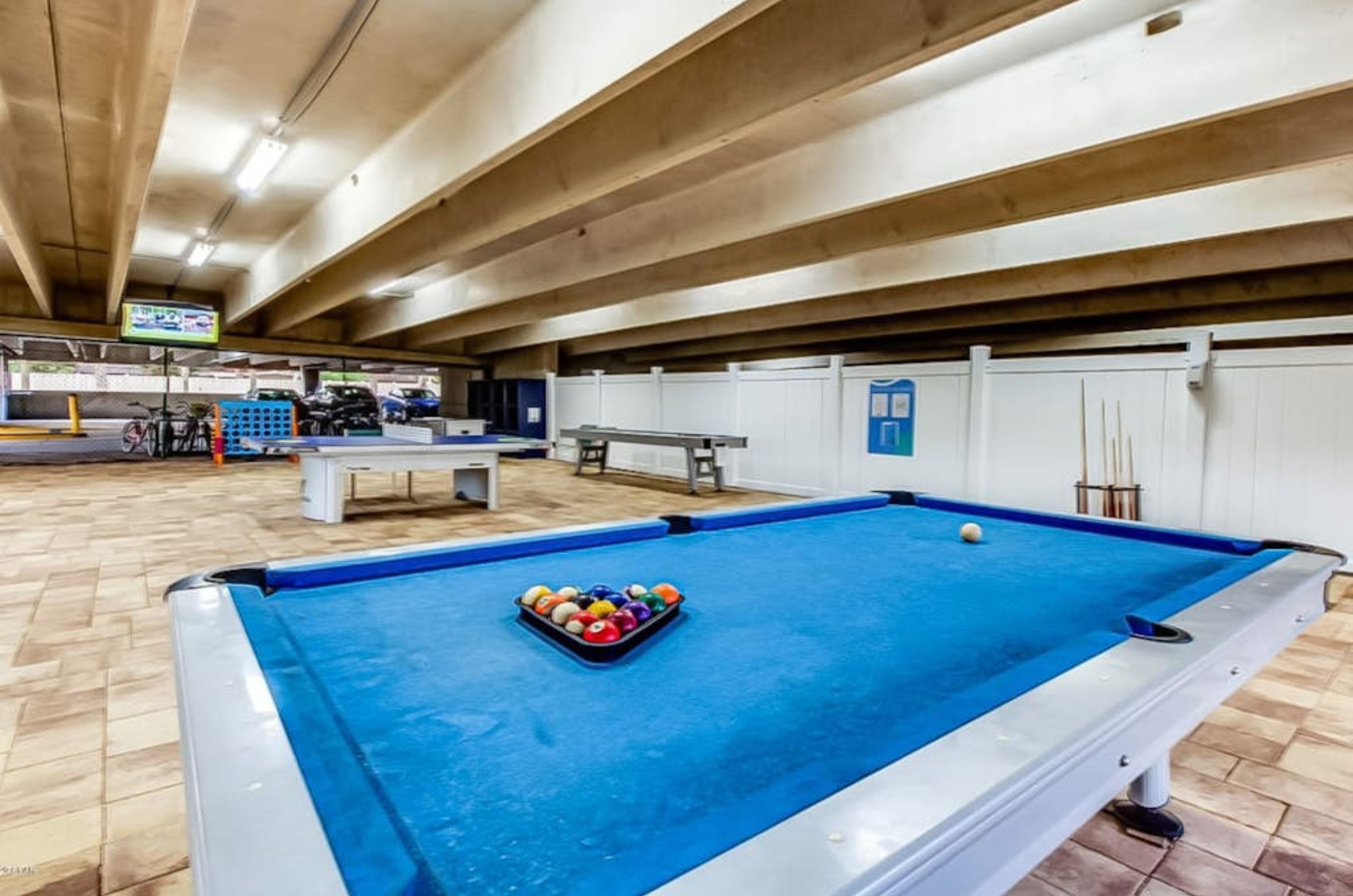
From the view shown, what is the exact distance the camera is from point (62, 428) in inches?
726

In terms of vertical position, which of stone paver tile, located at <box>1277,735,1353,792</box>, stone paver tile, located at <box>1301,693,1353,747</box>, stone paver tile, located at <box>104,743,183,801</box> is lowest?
stone paver tile, located at <box>104,743,183,801</box>

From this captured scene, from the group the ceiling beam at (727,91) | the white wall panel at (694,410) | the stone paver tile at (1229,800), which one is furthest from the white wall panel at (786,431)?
the stone paver tile at (1229,800)

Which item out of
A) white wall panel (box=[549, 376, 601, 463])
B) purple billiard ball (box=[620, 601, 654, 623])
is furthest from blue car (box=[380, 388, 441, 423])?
purple billiard ball (box=[620, 601, 654, 623])

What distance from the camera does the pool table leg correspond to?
5.62 feet

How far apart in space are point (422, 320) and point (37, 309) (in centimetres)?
570

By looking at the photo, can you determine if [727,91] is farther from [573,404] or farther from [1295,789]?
[573,404]

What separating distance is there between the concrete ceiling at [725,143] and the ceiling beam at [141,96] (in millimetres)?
24

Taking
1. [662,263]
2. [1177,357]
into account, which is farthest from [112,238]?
[1177,357]

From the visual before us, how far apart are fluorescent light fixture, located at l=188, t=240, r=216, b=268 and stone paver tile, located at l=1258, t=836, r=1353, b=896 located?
8679mm

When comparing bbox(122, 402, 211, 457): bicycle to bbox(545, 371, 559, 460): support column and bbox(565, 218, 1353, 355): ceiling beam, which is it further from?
bbox(565, 218, 1353, 355): ceiling beam

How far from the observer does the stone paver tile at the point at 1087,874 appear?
1.51 m

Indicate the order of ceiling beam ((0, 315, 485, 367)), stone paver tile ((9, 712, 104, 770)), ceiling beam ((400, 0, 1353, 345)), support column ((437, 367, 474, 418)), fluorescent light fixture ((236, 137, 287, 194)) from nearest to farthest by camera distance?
stone paver tile ((9, 712, 104, 770)), ceiling beam ((400, 0, 1353, 345)), fluorescent light fixture ((236, 137, 287, 194)), ceiling beam ((0, 315, 485, 367)), support column ((437, 367, 474, 418))

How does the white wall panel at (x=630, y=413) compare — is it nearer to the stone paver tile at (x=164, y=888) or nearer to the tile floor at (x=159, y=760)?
the tile floor at (x=159, y=760)

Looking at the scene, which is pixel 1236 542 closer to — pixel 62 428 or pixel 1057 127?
pixel 1057 127
